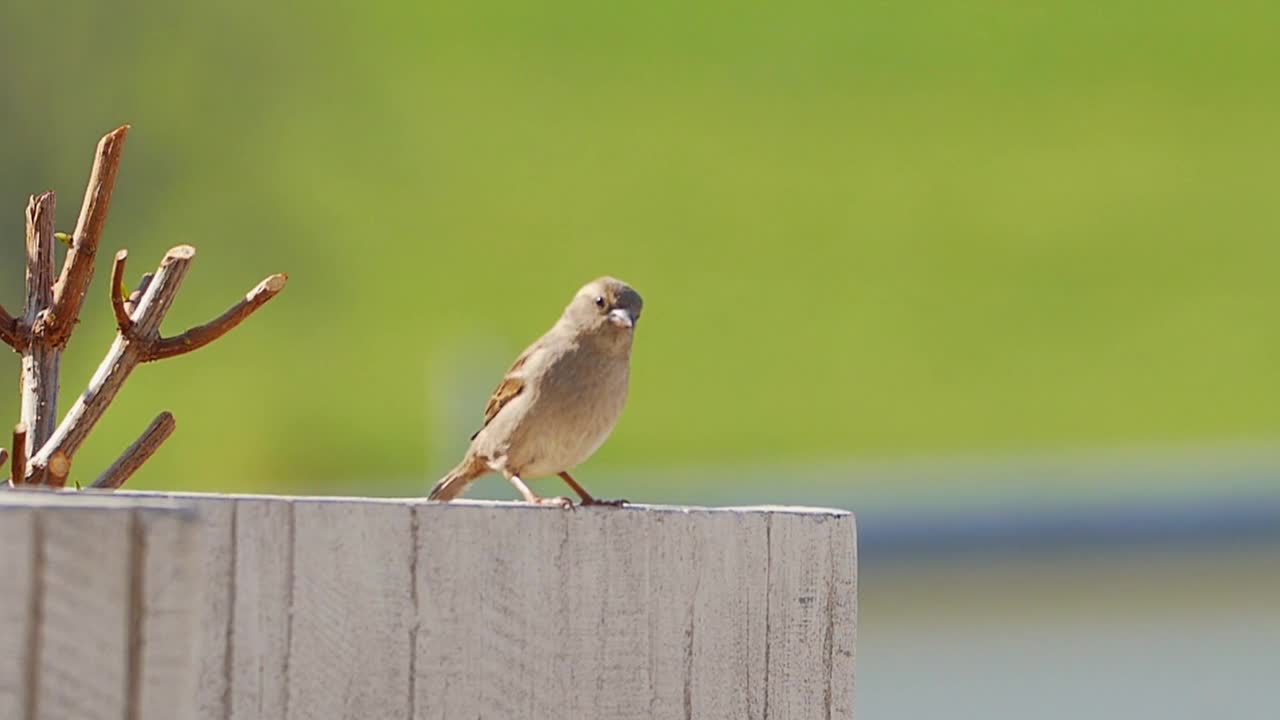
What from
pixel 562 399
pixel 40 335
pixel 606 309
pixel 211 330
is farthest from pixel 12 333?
pixel 606 309

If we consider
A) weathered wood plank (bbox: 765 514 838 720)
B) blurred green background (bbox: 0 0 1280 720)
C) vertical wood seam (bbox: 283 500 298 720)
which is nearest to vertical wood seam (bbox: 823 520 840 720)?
weathered wood plank (bbox: 765 514 838 720)

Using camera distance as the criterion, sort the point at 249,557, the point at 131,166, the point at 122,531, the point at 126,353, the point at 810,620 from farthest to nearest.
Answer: the point at 131,166
the point at 126,353
the point at 810,620
the point at 249,557
the point at 122,531

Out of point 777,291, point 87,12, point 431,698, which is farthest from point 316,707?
point 87,12

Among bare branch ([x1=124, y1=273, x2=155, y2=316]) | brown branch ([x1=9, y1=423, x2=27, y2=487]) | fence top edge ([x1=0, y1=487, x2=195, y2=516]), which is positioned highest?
bare branch ([x1=124, y1=273, x2=155, y2=316])

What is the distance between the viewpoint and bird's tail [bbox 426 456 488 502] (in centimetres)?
315

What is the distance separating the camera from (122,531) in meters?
1.12

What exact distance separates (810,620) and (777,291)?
7.18 m

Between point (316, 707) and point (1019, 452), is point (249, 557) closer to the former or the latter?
point (316, 707)

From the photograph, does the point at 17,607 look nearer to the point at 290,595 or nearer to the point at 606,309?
the point at 290,595

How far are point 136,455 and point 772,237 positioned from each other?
6.89m

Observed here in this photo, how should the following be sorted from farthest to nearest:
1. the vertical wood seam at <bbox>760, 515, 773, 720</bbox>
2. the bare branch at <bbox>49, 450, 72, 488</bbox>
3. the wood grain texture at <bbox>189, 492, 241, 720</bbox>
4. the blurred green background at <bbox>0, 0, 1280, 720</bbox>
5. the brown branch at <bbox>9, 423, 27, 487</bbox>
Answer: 1. the blurred green background at <bbox>0, 0, 1280, 720</bbox>
2. the bare branch at <bbox>49, 450, 72, 488</bbox>
3. the brown branch at <bbox>9, 423, 27, 487</bbox>
4. the vertical wood seam at <bbox>760, 515, 773, 720</bbox>
5. the wood grain texture at <bbox>189, 492, 241, 720</bbox>

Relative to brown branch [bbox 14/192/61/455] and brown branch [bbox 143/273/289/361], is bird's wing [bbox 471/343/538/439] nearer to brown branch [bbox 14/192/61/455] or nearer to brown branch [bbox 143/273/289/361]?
brown branch [bbox 143/273/289/361]

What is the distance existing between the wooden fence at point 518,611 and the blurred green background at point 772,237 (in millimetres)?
6764

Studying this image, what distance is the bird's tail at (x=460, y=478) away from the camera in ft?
10.3
